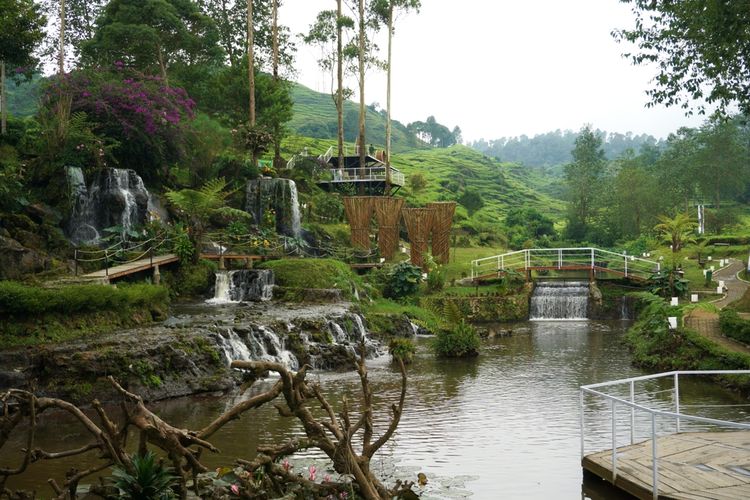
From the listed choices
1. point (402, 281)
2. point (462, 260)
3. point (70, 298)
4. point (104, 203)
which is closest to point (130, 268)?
point (104, 203)

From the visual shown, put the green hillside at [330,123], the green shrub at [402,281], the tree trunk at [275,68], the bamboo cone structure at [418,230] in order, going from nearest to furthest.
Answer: the green shrub at [402,281]
the bamboo cone structure at [418,230]
the tree trunk at [275,68]
the green hillside at [330,123]

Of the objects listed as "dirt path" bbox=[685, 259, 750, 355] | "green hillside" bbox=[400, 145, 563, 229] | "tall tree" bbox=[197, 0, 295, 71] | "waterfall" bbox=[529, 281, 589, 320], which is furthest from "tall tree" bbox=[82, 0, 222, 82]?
"dirt path" bbox=[685, 259, 750, 355]

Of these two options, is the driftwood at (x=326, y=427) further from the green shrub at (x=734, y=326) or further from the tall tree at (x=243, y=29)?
the tall tree at (x=243, y=29)

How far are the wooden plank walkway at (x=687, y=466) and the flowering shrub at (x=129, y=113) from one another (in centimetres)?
2315

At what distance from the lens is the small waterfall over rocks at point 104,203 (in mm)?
25609

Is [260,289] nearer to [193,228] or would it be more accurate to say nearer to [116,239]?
[193,228]

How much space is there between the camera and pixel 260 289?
24688 mm

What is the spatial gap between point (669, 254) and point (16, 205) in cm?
3425

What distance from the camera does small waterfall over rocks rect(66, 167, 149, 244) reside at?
1008 inches

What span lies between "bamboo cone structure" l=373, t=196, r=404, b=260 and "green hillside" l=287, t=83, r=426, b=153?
64.9 m

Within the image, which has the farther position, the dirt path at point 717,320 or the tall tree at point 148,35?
the tall tree at point 148,35

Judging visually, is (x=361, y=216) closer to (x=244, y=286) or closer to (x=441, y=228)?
(x=441, y=228)

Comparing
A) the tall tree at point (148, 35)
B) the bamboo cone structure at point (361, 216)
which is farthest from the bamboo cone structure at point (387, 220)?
the tall tree at point (148, 35)

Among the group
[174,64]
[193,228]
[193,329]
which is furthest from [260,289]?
[174,64]
